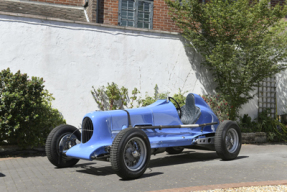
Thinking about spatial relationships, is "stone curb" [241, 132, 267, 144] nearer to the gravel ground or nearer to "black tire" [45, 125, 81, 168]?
the gravel ground

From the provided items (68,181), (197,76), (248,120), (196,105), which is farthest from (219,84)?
(68,181)

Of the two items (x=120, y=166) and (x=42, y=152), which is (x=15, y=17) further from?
(x=120, y=166)

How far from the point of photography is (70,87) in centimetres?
940

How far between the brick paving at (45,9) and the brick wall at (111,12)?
34.7 inches

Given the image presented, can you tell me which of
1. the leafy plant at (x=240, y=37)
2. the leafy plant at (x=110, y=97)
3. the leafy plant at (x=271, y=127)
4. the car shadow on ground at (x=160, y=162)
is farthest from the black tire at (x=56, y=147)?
the leafy plant at (x=271, y=127)

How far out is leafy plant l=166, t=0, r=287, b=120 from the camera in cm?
980

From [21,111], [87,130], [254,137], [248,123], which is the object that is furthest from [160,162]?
[248,123]

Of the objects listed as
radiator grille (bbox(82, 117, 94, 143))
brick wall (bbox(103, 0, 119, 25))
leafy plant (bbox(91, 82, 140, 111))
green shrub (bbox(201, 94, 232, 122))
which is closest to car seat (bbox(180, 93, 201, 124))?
radiator grille (bbox(82, 117, 94, 143))

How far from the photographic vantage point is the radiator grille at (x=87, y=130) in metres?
5.98

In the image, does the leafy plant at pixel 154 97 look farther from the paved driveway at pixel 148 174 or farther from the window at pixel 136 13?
the window at pixel 136 13

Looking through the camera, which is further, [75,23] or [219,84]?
[219,84]

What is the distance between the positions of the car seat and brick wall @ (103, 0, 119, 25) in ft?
20.6

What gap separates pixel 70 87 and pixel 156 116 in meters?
3.83

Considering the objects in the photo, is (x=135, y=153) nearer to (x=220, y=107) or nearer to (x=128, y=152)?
(x=128, y=152)
